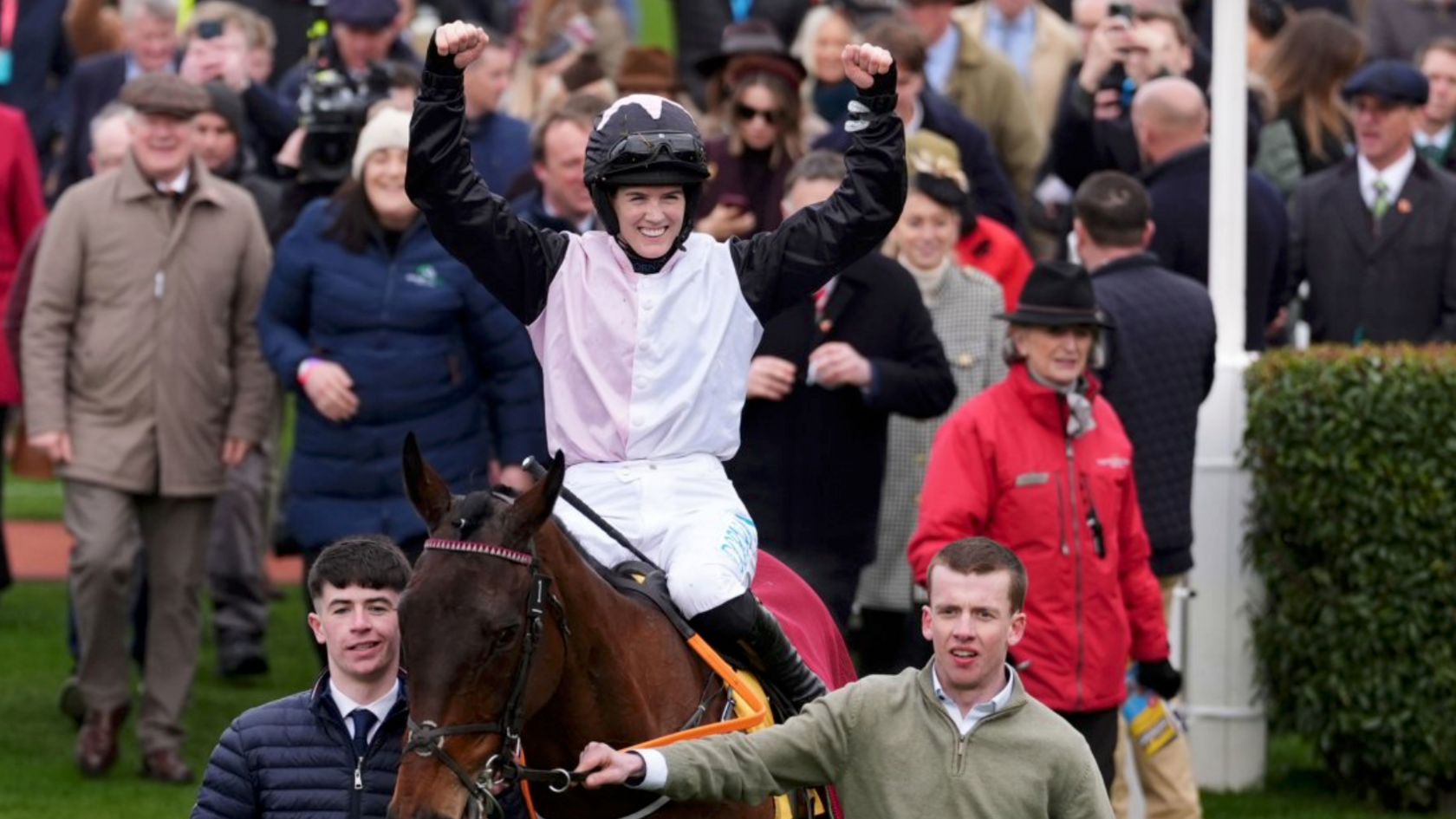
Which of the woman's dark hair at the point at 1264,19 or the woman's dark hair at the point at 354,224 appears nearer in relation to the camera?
the woman's dark hair at the point at 354,224

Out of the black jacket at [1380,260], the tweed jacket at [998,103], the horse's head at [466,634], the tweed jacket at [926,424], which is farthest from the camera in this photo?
the tweed jacket at [998,103]

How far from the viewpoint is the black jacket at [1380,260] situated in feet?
35.9

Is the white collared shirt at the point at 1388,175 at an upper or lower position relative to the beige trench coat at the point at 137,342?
upper

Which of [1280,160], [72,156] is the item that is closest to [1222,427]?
[1280,160]

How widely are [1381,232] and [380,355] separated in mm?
4279

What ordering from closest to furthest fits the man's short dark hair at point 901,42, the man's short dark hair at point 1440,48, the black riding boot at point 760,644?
the black riding boot at point 760,644
the man's short dark hair at point 901,42
the man's short dark hair at point 1440,48

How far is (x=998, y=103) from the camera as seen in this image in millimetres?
12867

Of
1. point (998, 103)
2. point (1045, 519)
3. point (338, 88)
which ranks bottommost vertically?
point (1045, 519)

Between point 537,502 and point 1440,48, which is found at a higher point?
point 1440,48

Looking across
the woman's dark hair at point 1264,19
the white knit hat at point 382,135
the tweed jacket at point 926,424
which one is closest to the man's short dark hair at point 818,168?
the tweed jacket at point 926,424

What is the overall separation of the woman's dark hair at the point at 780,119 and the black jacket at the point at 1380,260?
2334mm

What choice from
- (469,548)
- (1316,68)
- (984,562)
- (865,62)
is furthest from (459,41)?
(1316,68)

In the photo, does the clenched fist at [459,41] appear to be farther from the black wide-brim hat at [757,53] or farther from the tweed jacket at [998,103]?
the tweed jacket at [998,103]

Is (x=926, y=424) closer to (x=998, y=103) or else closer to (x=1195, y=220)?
(x=1195, y=220)
